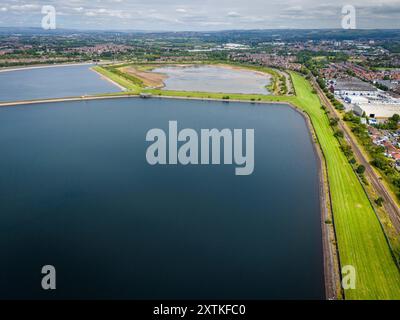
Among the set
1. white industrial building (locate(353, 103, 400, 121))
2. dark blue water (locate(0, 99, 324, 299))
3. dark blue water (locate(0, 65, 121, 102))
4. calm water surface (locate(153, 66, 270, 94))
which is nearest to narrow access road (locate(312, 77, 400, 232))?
dark blue water (locate(0, 99, 324, 299))

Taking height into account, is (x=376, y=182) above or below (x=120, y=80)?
below

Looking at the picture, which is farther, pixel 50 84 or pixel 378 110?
pixel 50 84

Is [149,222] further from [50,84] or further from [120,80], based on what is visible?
[50,84]

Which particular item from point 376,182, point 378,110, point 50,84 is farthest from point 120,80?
point 376,182

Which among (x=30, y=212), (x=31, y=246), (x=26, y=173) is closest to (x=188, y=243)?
Result: (x=31, y=246)

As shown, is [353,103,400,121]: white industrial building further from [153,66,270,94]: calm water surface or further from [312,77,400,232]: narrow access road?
[153,66,270,94]: calm water surface

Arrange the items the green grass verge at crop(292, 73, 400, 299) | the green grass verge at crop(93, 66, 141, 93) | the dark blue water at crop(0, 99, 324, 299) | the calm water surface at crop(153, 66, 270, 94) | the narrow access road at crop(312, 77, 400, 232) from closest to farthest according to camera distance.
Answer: the green grass verge at crop(292, 73, 400, 299), the dark blue water at crop(0, 99, 324, 299), the narrow access road at crop(312, 77, 400, 232), the green grass verge at crop(93, 66, 141, 93), the calm water surface at crop(153, 66, 270, 94)
